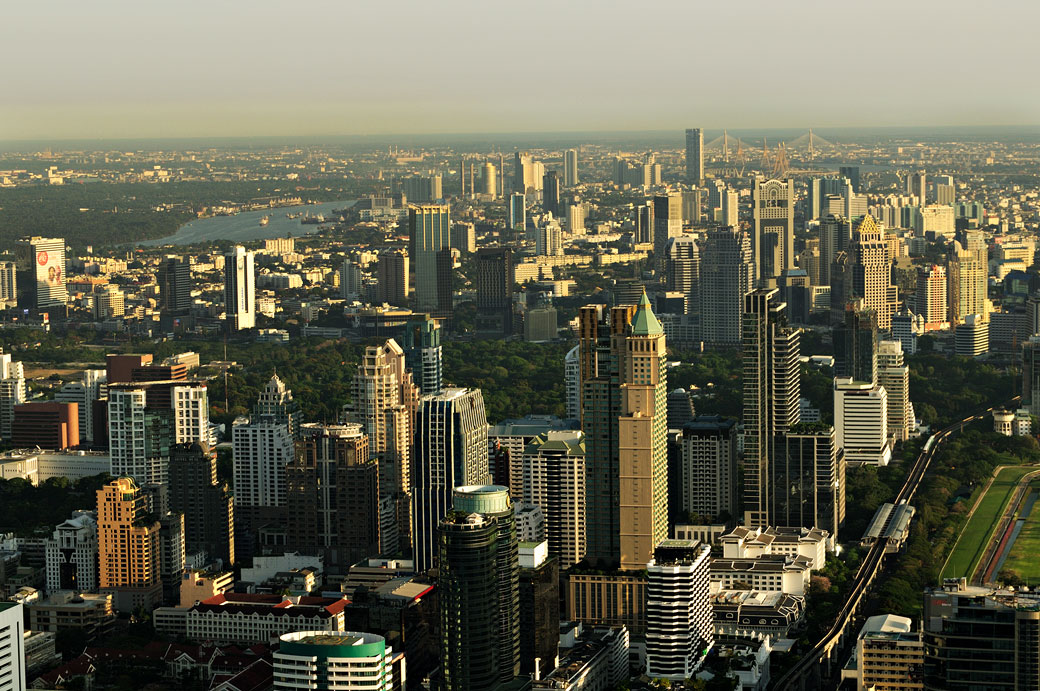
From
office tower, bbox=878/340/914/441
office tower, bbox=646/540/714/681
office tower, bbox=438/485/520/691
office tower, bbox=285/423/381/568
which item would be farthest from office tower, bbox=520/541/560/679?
office tower, bbox=878/340/914/441

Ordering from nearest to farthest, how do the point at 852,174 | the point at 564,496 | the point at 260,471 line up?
1. the point at 564,496
2. the point at 260,471
3. the point at 852,174

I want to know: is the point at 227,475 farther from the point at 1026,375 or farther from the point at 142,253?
the point at 142,253

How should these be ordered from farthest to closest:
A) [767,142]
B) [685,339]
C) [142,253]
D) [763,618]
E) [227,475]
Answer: [142,253]
[767,142]
[685,339]
[227,475]
[763,618]

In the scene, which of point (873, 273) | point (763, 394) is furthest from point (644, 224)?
point (763, 394)

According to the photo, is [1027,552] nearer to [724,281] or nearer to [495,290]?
[724,281]

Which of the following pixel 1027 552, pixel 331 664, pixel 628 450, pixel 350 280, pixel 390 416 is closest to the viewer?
pixel 331 664

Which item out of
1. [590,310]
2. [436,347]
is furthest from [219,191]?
[590,310]
